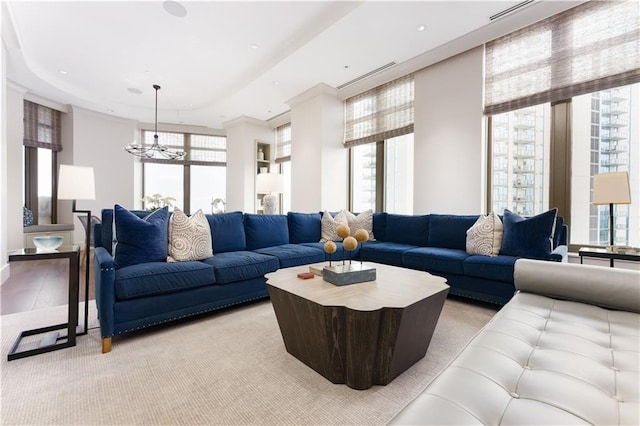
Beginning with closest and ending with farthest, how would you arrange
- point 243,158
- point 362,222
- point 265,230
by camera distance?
1. point 265,230
2. point 362,222
3. point 243,158

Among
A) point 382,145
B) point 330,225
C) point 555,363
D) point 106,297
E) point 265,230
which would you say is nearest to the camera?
point 555,363

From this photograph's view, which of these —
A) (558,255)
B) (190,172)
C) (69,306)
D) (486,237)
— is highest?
(190,172)

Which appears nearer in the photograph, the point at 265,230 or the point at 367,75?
the point at 265,230

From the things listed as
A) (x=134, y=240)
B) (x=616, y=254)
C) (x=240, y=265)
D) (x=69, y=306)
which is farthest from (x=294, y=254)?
(x=616, y=254)

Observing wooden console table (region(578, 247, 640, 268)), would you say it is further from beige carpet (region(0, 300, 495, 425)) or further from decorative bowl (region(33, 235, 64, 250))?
decorative bowl (region(33, 235, 64, 250))

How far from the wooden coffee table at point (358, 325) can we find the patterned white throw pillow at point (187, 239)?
1.13 meters

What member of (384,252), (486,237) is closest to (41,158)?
(384,252)

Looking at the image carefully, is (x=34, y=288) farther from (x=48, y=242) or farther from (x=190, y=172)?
(x=190, y=172)

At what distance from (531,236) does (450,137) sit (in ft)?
6.04

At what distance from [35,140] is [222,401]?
7.24 m

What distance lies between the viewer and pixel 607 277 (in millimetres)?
1417

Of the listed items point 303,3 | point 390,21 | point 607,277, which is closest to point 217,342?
point 607,277

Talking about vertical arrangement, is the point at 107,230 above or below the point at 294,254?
above

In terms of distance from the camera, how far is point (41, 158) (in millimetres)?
5883
